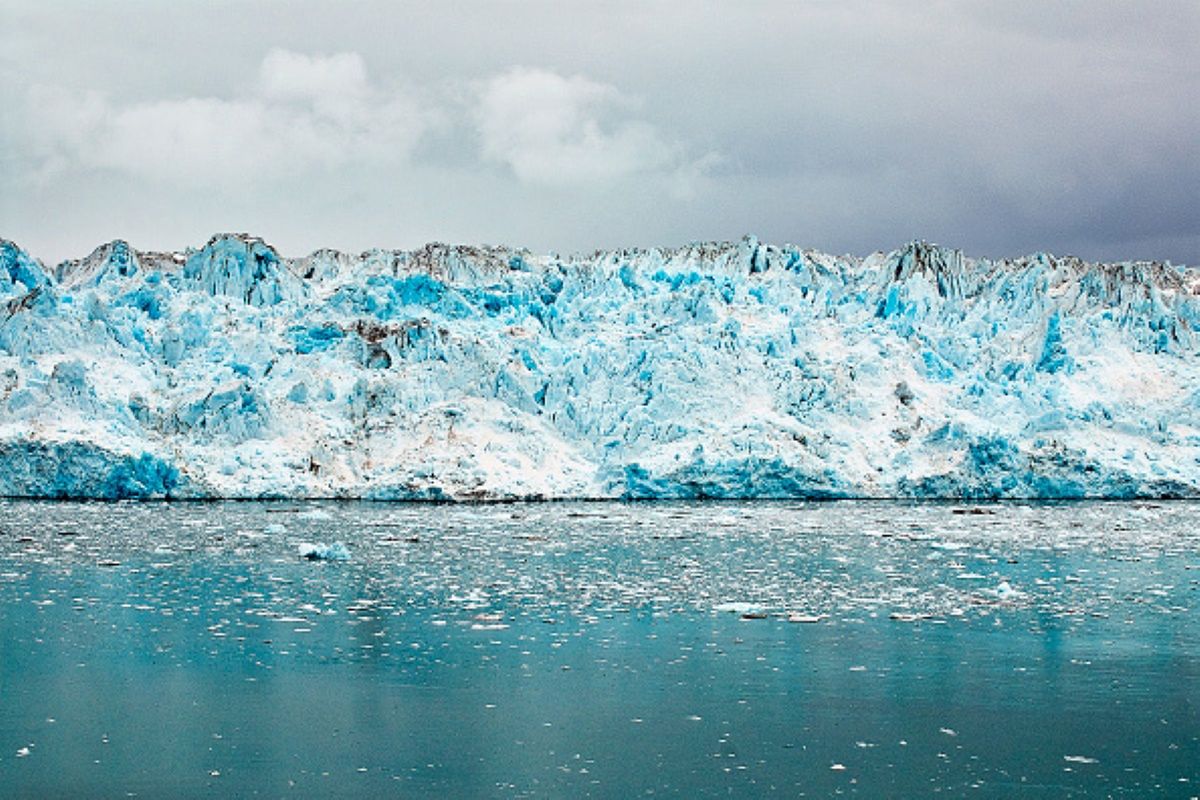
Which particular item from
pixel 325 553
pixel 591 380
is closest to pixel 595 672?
pixel 325 553

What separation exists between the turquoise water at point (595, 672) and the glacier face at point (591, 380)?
16.1 m

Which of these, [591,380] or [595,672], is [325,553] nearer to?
[595,672]

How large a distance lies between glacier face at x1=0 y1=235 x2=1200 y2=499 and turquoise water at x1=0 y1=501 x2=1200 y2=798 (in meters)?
16.1

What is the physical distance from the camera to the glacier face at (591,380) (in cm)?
3831

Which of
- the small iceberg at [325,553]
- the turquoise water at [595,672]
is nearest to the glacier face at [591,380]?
the turquoise water at [595,672]

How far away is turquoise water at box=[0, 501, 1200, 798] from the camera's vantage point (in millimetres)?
8016

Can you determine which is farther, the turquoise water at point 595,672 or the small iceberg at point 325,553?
the small iceberg at point 325,553

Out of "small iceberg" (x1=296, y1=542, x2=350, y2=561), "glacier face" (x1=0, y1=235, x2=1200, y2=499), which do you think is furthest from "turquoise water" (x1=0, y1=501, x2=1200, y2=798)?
"glacier face" (x1=0, y1=235, x2=1200, y2=499)

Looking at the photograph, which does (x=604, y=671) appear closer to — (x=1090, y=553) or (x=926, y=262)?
(x=1090, y=553)

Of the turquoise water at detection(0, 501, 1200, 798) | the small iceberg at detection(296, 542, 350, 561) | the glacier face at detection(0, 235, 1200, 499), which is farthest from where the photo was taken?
the glacier face at detection(0, 235, 1200, 499)

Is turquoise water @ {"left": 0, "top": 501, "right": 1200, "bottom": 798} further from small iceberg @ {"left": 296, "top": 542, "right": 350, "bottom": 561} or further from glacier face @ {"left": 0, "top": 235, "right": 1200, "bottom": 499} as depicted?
glacier face @ {"left": 0, "top": 235, "right": 1200, "bottom": 499}

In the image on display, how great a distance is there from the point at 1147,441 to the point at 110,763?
131ft

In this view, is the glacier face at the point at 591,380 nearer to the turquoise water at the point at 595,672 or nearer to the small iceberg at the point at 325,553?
the turquoise water at the point at 595,672

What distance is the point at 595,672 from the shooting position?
11180 mm
